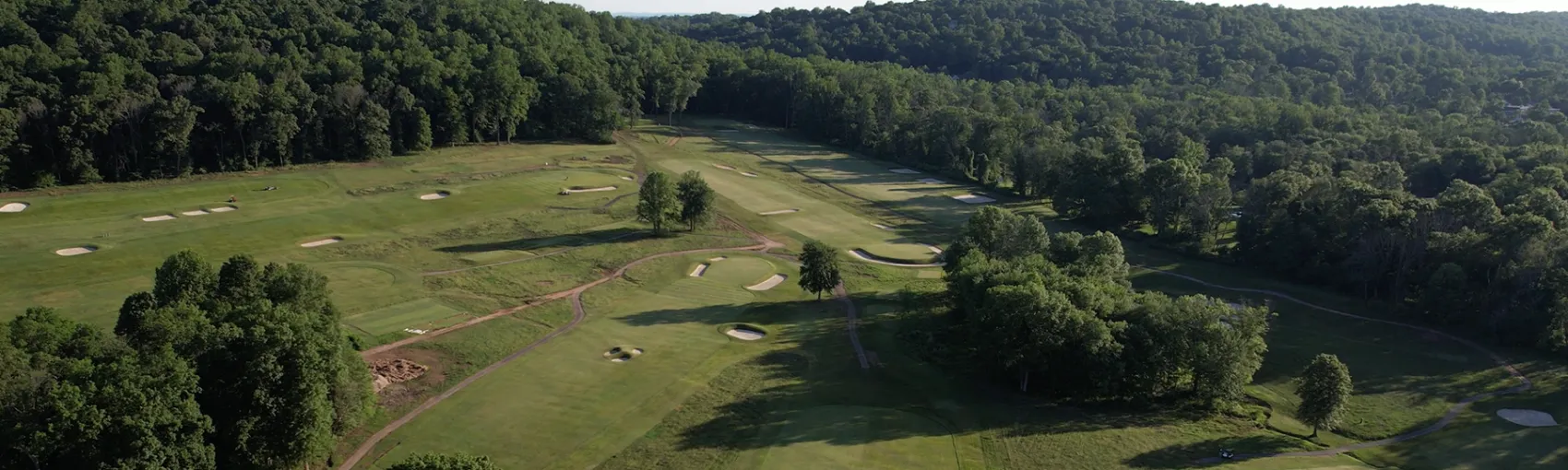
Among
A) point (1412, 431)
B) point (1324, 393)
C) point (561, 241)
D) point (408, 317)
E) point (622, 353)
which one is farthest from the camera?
point (561, 241)

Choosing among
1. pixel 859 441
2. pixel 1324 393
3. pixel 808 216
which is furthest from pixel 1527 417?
pixel 808 216

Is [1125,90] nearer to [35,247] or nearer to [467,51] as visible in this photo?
[467,51]

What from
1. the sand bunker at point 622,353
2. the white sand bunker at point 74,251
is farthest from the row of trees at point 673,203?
the white sand bunker at point 74,251

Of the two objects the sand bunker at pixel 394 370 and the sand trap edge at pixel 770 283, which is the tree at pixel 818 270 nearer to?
the sand trap edge at pixel 770 283

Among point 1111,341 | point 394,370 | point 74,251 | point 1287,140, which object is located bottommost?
point 394,370

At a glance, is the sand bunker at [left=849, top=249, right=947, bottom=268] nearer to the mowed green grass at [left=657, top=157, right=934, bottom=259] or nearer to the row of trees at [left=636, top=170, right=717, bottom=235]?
the mowed green grass at [left=657, top=157, right=934, bottom=259]

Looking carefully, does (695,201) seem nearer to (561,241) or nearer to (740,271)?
(740,271)

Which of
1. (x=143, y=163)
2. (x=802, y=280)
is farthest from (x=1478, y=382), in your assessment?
(x=143, y=163)
